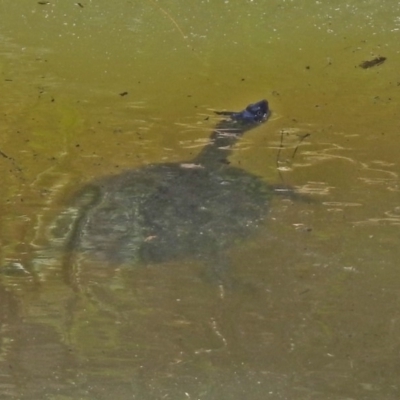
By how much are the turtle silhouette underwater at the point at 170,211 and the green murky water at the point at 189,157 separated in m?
0.06

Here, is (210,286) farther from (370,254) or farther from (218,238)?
(370,254)

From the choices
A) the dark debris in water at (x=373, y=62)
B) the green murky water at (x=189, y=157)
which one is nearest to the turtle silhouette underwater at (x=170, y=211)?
the green murky water at (x=189, y=157)

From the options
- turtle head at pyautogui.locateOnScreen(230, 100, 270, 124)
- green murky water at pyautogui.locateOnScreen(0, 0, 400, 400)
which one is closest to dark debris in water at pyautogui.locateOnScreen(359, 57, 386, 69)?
green murky water at pyautogui.locateOnScreen(0, 0, 400, 400)

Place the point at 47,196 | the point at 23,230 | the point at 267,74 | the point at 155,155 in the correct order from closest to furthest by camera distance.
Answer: the point at 23,230, the point at 47,196, the point at 155,155, the point at 267,74

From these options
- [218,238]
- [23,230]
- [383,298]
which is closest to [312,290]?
[383,298]

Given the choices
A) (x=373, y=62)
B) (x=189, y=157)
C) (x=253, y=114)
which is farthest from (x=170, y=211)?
(x=373, y=62)

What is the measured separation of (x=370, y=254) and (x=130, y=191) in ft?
2.95

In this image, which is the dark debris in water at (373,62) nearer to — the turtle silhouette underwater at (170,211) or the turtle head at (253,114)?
the turtle head at (253,114)

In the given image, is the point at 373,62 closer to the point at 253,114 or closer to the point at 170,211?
the point at 253,114

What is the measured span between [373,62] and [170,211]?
1.52 metres

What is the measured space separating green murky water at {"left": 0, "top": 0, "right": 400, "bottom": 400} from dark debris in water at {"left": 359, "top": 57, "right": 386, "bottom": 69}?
0.11 feet

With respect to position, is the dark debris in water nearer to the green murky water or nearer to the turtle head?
the green murky water

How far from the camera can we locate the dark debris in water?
385cm

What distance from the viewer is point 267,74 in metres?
3.79
